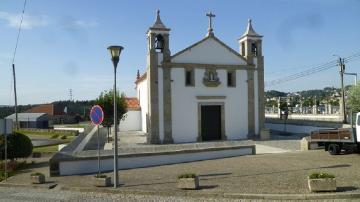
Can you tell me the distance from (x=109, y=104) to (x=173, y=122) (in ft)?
18.4

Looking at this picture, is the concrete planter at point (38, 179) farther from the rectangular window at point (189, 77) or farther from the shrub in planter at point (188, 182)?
the rectangular window at point (189, 77)

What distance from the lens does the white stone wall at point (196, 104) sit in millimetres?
29641

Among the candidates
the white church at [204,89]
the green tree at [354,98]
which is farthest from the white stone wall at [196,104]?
the green tree at [354,98]

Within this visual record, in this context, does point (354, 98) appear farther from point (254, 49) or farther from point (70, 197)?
point (70, 197)

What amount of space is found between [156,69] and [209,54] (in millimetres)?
4455

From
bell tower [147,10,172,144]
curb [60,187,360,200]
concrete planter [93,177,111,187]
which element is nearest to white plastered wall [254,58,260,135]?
bell tower [147,10,172,144]

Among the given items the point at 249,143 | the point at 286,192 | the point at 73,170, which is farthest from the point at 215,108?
the point at 286,192

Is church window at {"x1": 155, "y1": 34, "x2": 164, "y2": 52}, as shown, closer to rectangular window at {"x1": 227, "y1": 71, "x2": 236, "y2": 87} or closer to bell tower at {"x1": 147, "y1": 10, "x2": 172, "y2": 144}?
bell tower at {"x1": 147, "y1": 10, "x2": 172, "y2": 144}

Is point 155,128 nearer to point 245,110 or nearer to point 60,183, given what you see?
point 245,110

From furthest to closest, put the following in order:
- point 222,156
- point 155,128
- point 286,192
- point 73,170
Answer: point 155,128
point 222,156
point 73,170
point 286,192

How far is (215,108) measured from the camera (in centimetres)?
3094

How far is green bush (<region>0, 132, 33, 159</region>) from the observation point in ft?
67.7

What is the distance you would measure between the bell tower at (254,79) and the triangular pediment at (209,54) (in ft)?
3.51

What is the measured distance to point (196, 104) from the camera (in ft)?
99.0
